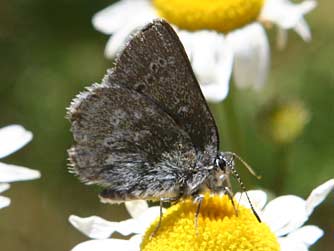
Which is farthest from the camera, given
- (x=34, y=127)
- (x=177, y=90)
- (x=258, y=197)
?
(x=34, y=127)

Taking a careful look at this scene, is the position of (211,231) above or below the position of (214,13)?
below

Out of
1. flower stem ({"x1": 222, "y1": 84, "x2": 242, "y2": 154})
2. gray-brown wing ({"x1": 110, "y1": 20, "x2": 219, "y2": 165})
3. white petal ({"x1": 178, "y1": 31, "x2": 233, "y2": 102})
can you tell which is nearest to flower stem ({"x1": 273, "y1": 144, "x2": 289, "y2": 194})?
flower stem ({"x1": 222, "y1": 84, "x2": 242, "y2": 154})

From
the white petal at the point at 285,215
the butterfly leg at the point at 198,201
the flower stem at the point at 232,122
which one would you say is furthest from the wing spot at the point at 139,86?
the flower stem at the point at 232,122

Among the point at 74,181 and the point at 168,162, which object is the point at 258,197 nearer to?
the point at 168,162

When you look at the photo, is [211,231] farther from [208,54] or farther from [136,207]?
[208,54]

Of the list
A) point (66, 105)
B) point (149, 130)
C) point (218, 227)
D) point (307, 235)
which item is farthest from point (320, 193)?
point (66, 105)

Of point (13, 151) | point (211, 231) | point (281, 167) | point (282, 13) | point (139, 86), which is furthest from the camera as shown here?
point (281, 167)

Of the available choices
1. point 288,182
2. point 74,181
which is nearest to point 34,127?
point 74,181
